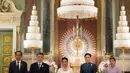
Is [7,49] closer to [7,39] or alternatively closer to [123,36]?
[7,39]

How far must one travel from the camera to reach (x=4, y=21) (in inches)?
545

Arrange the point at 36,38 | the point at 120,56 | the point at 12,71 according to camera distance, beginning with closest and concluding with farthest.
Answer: the point at 12,71
the point at 36,38
the point at 120,56

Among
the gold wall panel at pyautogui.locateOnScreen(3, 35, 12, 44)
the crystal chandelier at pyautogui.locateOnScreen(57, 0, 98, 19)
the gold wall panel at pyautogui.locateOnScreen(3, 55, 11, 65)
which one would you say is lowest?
the gold wall panel at pyautogui.locateOnScreen(3, 55, 11, 65)

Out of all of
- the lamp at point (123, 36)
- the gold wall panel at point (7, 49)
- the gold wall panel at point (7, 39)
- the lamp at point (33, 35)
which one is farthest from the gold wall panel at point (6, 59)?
the lamp at point (123, 36)

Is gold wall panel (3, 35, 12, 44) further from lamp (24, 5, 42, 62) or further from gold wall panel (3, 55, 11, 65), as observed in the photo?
lamp (24, 5, 42, 62)

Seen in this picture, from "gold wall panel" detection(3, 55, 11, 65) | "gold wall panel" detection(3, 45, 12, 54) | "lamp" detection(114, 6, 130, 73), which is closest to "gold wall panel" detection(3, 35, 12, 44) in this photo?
"gold wall panel" detection(3, 45, 12, 54)

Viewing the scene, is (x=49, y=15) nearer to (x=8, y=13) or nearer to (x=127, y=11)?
(x=8, y=13)

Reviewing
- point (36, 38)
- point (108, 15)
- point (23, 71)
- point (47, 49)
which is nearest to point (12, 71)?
point (23, 71)

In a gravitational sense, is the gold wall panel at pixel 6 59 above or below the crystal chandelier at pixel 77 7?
below

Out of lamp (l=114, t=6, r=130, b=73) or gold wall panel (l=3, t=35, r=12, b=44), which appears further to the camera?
gold wall panel (l=3, t=35, r=12, b=44)

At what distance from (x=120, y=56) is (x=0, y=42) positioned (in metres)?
5.27

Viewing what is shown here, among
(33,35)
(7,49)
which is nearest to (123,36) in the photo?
(33,35)

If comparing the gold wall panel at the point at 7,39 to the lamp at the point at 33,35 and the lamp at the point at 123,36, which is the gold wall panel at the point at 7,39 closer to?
the lamp at the point at 33,35

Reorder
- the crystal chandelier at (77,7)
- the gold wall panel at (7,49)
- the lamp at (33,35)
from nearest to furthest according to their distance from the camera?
the crystal chandelier at (77,7) → the lamp at (33,35) → the gold wall panel at (7,49)
